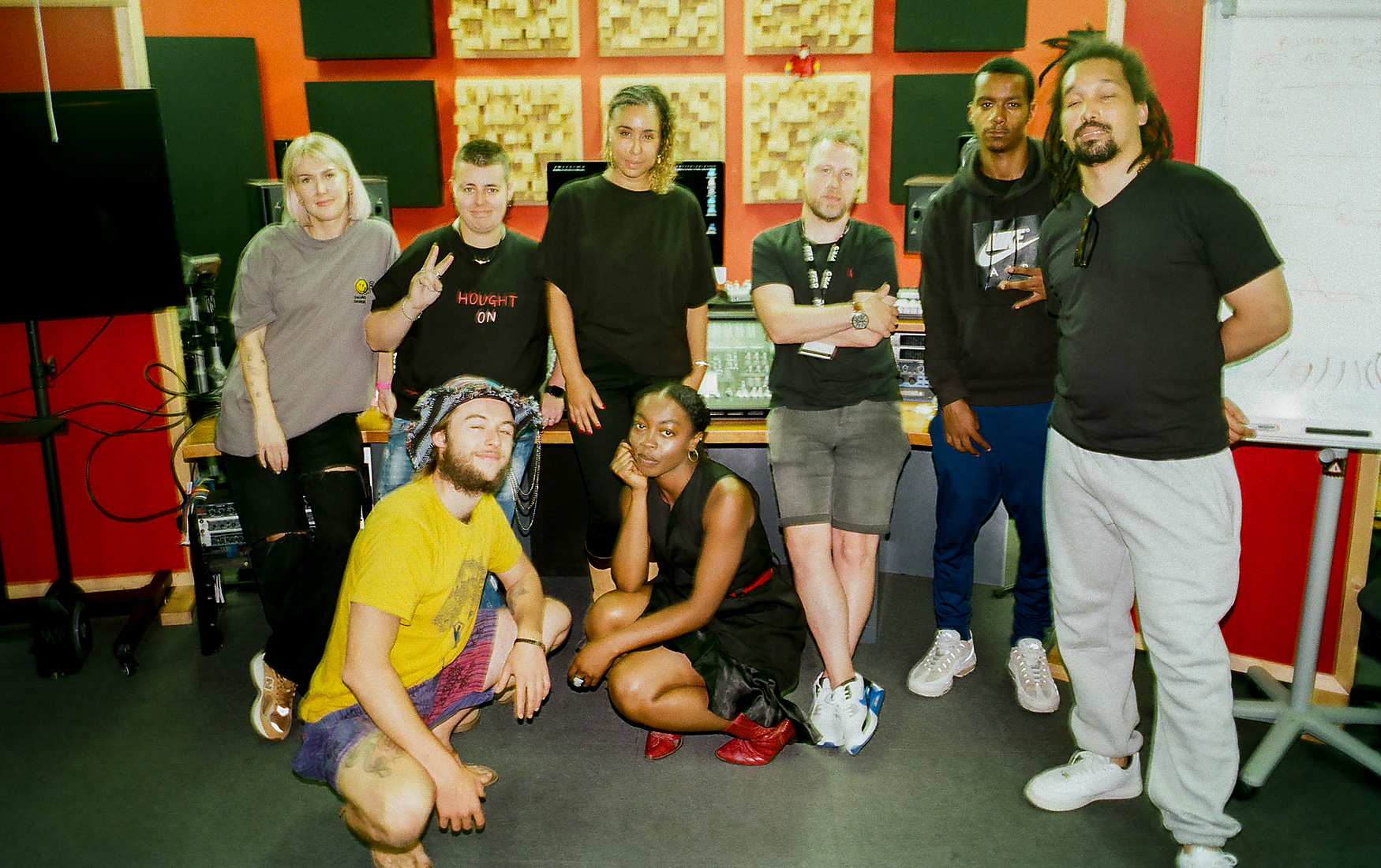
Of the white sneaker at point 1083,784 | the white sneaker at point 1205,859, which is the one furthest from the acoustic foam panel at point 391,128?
the white sneaker at point 1205,859

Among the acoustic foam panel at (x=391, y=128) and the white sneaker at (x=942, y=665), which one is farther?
the acoustic foam panel at (x=391, y=128)

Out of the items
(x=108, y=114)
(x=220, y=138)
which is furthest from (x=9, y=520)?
(x=220, y=138)

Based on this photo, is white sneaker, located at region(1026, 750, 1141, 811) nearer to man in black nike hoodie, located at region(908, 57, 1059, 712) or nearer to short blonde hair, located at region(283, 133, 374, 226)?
man in black nike hoodie, located at region(908, 57, 1059, 712)

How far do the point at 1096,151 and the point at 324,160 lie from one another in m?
2.01

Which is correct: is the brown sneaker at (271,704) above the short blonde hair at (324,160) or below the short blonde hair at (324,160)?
below

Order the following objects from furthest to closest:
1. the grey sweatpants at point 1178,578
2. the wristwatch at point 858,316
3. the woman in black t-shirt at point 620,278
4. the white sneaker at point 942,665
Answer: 1. the white sneaker at point 942,665
2. the woman in black t-shirt at point 620,278
3. the wristwatch at point 858,316
4. the grey sweatpants at point 1178,578

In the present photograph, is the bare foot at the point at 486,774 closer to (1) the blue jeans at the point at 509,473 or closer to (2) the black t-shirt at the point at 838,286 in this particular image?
(1) the blue jeans at the point at 509,473

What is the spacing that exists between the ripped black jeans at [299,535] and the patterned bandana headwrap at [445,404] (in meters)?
0.61

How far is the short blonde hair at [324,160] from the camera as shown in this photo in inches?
106

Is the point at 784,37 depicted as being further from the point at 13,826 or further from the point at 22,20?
the point at 13,826

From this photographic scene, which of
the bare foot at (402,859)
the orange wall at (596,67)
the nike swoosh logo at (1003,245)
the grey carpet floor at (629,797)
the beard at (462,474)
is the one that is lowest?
the grey carpet floor at (629,797)

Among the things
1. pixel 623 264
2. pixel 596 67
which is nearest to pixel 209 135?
pixel 596 67

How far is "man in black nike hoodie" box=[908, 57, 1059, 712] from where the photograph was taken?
2586 mm

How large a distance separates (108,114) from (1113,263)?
308cm
